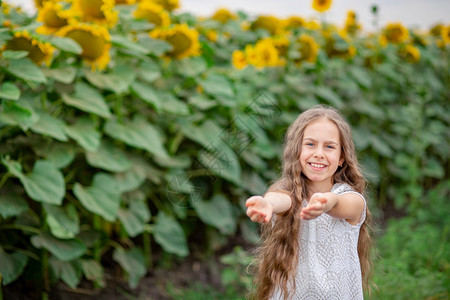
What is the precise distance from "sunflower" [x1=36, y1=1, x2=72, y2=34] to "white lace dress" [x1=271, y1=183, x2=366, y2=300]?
60.3 inches

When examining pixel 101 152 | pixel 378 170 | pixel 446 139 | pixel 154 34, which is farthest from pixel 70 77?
pixel 446 139

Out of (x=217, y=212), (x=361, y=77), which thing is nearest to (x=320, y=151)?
(x=217, y=212)

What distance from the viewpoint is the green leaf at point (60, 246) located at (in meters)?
2.18

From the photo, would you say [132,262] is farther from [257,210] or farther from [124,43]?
[257,210]

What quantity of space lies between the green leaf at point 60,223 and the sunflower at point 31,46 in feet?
1.99

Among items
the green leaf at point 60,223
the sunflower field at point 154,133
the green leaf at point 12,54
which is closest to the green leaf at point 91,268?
the sunflower field at point 154,133

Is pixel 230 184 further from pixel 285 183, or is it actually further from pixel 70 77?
pixel 285 183

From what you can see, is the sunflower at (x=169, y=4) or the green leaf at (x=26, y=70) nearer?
the green leaf at (x=26, y=70)

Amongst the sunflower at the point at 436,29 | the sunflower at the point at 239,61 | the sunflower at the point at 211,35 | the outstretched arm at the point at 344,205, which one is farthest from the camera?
the sunflower at the point at 436,29

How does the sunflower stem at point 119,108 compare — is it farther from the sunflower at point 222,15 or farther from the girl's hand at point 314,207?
the girl's hand at point 314,207

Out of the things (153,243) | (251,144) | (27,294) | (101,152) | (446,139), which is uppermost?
(101,152)

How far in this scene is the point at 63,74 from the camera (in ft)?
7.36

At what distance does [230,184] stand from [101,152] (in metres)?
0.94

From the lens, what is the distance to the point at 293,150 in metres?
1.35
